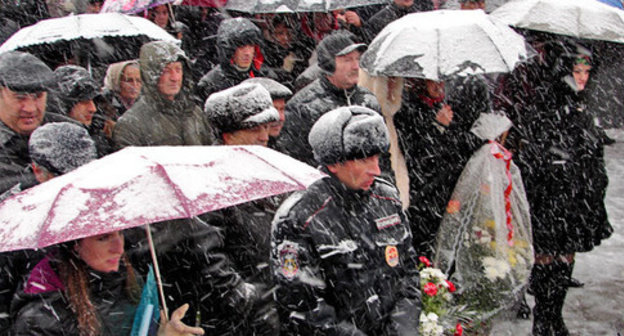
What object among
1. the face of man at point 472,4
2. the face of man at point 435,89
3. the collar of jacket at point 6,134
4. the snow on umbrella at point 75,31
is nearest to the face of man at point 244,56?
the snow on umbrella at point 75,31

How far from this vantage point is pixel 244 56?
5945mm

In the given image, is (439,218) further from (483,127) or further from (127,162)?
(127,162)

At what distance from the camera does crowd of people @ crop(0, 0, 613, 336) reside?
A: 2906mm

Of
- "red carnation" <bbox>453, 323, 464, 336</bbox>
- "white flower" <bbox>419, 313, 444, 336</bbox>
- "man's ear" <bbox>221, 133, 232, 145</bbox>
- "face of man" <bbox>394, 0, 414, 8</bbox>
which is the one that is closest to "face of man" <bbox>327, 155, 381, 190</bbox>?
→ "man's ear" <bbox>221, 133, 232, 145</bbox>

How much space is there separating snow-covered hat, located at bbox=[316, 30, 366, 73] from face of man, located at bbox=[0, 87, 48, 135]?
7.27 ft

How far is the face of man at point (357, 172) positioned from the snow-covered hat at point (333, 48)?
2.14 meters

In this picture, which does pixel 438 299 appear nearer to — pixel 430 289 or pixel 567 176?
pixel 430 289

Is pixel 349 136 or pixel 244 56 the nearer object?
pixel 349 136

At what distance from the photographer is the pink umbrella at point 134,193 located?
2303 millimetres

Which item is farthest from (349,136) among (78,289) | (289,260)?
(78,289)

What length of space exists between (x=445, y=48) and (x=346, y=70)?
0.81m

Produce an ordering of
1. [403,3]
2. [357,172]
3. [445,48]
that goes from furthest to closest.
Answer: [403,3] → [445,48] → [357,172]

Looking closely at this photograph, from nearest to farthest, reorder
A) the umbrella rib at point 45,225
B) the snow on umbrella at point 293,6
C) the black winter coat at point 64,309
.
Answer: the umbrella rib at point 45,225
the black winter coat at point 64,309
the snow on umbrella at point 293,6

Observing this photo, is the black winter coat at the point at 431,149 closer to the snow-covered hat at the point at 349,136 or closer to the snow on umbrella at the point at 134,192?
the snow-covered hat at the point at 349,136
